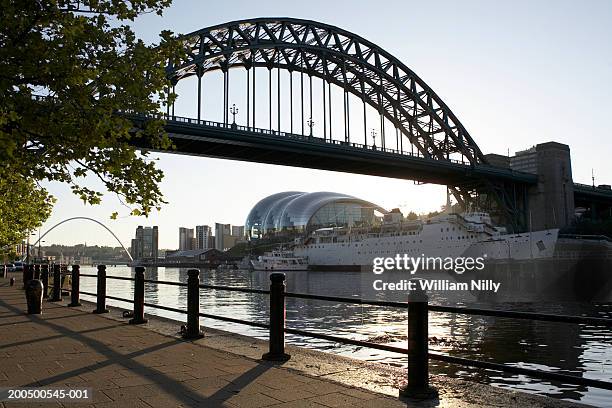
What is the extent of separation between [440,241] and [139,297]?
70.2 metres

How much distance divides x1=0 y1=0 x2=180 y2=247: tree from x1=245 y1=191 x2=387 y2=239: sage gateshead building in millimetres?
139511

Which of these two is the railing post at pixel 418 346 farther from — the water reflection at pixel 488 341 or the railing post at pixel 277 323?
the water reflection at pixel 488 341

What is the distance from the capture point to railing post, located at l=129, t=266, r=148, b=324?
465 inches

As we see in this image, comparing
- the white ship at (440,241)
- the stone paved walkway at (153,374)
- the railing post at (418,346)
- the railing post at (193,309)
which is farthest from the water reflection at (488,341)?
the white ship at (440,241)

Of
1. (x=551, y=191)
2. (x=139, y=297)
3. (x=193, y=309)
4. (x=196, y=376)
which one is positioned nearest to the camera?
(x=196, y=376)

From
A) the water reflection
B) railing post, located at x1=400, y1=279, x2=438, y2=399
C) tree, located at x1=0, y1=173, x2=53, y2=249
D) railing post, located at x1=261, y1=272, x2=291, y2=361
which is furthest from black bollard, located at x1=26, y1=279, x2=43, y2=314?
railing post, located at x1=400, y1=279, x2=438, y2=399

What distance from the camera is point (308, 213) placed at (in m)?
155

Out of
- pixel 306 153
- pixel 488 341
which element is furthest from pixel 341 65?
pixel 488 341

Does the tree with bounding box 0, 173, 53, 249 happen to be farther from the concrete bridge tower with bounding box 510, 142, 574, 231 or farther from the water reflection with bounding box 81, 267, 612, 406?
the concrete bridge tower with bounding box 510, 142, 574, 231

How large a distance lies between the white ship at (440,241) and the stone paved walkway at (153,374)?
224 ft

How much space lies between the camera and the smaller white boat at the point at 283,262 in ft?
341

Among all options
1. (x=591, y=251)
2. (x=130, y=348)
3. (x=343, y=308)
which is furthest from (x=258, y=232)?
(x=130, y=348)

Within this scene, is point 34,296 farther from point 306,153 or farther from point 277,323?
point 306,153

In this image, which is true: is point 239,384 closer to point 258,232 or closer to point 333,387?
point 333,387
